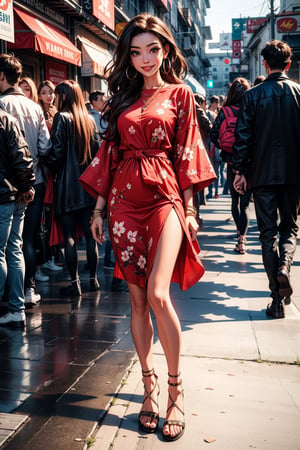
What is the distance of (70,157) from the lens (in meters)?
5.50

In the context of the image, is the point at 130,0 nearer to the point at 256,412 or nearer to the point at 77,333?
the point at 77,333

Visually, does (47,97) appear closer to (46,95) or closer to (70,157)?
(46,95)

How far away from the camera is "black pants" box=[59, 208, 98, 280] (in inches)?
219

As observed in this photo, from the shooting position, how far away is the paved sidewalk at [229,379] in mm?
2623

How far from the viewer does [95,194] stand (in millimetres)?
3107

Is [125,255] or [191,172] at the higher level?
[191,172]

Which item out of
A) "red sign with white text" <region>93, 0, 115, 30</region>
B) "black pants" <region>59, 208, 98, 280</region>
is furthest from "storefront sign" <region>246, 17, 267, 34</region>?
"black pants" <region>59, 208, 98, 280</region>

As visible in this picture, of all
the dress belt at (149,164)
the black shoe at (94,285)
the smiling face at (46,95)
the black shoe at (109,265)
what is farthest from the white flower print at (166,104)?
the black shoe at (109,265)

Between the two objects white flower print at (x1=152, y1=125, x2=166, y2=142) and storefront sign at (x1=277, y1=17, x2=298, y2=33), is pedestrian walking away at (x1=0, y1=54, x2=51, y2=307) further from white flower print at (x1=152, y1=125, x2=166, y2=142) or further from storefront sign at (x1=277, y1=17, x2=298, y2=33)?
storefront sign at (x1=277, y1=17, x2=298, y2=33)

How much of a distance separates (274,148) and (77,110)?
6.38 feet

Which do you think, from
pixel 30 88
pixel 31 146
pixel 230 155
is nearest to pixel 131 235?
pixel 31 146

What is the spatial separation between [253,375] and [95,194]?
4.79 ft

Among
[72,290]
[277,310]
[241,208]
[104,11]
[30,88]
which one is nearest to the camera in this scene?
[277,310]

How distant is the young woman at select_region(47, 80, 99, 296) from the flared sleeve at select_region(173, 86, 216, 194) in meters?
2.72
